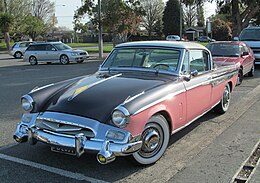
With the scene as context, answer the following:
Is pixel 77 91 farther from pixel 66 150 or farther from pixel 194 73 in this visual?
pixel 194 73

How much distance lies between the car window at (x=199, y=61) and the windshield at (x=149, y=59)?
355 mm

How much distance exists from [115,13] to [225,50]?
1571cm

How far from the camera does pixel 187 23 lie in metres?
83.2

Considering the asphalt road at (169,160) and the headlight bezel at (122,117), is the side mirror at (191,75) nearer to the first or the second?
the asphalt road at (169,160)

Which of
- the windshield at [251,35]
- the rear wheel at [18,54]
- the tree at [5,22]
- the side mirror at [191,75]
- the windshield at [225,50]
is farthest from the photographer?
the tree at [5,22]

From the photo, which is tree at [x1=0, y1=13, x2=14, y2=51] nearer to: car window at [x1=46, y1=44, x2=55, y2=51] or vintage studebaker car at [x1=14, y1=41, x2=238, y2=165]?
car window at [x1=46, y1=44, x2=55, y2=51]

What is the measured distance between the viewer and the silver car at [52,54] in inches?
778

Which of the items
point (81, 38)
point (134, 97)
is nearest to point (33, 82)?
point (134, 97)

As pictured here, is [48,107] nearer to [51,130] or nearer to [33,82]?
[51,130]

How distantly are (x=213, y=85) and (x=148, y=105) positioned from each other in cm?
230

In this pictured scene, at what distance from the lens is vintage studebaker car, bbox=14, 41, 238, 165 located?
3.55 m

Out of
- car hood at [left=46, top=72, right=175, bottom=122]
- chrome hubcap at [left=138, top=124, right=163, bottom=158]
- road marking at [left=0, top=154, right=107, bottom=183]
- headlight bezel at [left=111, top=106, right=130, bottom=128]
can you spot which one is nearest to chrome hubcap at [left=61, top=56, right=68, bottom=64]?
car hood at [left=46, top=72, right=175, bottom=122]

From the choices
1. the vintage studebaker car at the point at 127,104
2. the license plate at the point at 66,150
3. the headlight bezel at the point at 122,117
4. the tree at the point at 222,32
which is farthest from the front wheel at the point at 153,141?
the tree at the point at 222,32

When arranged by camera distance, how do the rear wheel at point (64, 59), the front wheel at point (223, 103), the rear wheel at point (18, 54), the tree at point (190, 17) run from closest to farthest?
1. the front wheel at point (223, 103)
2. the rear wheel at point (64, 59)
3. the rear wheel at point (18, 54)
4. the tree at point (190, 17)
